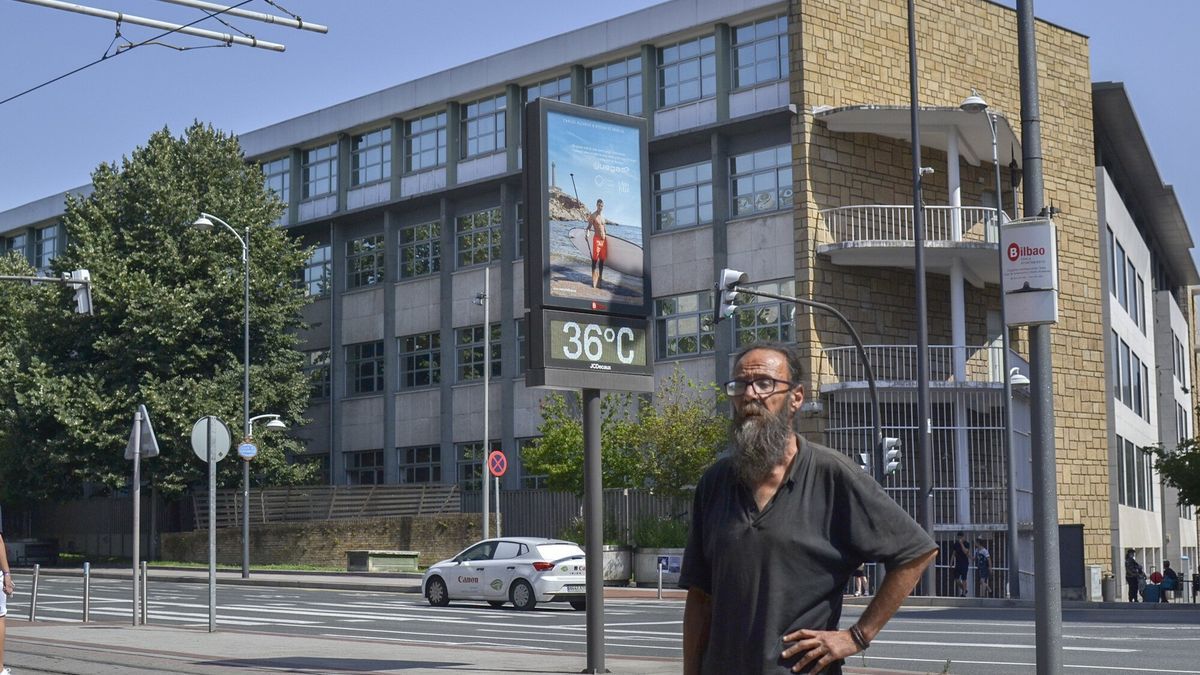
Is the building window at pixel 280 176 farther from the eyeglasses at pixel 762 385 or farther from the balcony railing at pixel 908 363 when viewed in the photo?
the eyeglasses at pixel 762 385

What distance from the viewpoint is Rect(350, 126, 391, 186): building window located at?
2188 inches

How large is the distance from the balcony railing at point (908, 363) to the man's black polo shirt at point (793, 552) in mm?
36332

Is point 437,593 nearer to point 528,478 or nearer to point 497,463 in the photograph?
point 497,463

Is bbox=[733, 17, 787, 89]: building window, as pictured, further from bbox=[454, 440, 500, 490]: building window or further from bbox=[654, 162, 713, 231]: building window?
bbox=[454, 440, 500, 490]: building window

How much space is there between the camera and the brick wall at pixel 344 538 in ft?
156

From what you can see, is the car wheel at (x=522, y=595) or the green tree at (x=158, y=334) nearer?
the car wheel at (x=522, y=595)

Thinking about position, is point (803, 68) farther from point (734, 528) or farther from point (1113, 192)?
point (734, 528)

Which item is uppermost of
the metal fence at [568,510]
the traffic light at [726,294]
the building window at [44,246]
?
the building window at [44,246]

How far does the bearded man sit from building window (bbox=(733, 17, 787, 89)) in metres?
39.0

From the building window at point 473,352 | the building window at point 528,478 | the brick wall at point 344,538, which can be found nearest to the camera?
the brick wall at point 344,538

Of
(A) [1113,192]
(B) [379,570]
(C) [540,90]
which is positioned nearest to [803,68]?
(C) [540,90]

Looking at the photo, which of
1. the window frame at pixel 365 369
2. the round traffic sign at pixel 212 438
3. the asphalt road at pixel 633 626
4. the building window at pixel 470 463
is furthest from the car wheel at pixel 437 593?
the window frame at pixel 365 369

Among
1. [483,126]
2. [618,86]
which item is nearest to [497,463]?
[618,86]

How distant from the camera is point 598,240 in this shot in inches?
629
